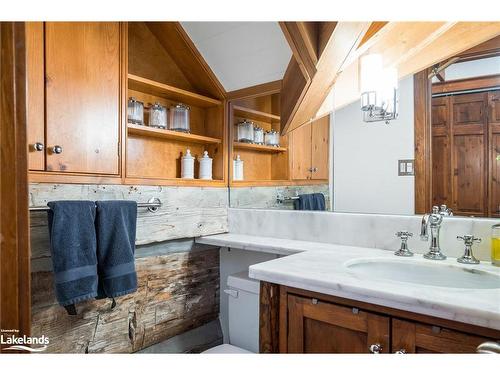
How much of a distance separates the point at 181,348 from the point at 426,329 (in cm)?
118

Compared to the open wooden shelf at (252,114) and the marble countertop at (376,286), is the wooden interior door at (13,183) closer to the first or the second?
the marble countertop at (376,286)

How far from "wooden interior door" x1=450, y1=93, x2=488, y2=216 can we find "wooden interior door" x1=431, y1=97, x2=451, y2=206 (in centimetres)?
2

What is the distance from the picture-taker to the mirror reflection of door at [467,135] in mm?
1013

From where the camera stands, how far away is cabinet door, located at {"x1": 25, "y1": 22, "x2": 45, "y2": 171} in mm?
1027

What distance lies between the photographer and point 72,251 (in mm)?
1038

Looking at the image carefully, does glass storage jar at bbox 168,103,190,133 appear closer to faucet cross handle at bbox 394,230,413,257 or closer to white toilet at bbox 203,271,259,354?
white toilet at bbox 203,271,259,354

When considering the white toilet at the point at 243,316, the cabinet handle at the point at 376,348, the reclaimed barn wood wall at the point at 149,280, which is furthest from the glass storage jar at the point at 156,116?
the cabinet handle at the point at 376,348

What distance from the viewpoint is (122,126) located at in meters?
1.29

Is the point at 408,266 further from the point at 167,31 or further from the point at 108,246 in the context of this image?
the point at 167,31

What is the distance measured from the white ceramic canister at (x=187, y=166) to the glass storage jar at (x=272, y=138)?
16.2 inches

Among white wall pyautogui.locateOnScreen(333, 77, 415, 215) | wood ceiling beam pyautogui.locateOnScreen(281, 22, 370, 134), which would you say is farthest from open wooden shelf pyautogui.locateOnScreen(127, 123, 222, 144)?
white wall pyautogui.locateOnScreen(333, 77, 415, 215)

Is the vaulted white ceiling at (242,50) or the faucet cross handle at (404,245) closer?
the faucet cross handle at (404,245)

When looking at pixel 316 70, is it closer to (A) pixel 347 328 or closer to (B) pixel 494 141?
(B) pixel 494 141

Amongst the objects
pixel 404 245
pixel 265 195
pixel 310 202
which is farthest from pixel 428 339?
pixel 265 195
